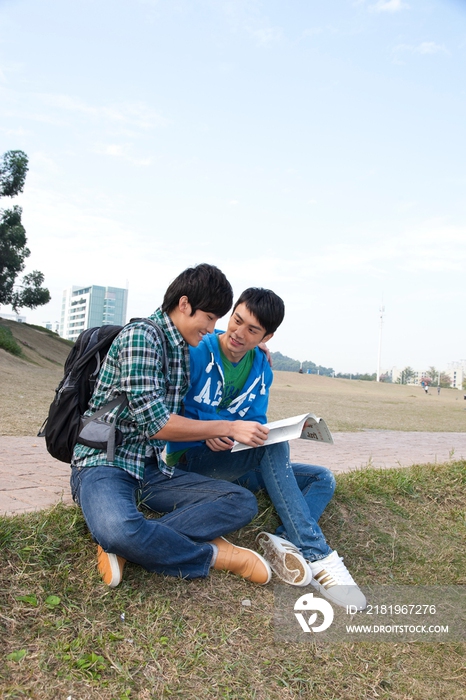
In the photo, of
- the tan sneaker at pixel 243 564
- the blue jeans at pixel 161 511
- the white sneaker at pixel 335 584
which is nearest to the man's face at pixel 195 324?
the blue jeans at pixel 161 511

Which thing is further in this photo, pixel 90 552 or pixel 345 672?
pixel 90 552

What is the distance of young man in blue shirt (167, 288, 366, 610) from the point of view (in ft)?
9.50

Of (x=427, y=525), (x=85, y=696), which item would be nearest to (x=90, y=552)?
(x=85, y=696)

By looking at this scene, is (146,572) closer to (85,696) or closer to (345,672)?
(85,696)

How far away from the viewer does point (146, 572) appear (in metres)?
2.70

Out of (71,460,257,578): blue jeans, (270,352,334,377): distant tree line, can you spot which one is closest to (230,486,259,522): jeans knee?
(71,460,257,578): blue jeans

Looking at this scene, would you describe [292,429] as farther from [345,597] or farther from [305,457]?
[305,457]

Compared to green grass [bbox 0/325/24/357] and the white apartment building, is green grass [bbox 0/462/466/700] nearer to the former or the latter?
green grass [bbox 0/325/24/357]

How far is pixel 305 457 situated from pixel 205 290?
3279 millimetres

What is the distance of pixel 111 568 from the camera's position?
2482mm

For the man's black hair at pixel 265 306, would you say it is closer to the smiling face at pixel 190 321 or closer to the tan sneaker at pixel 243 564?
the smiling face at pixel 190 321

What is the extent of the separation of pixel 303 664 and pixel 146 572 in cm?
79

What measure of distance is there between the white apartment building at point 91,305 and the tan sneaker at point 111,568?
442 ft
